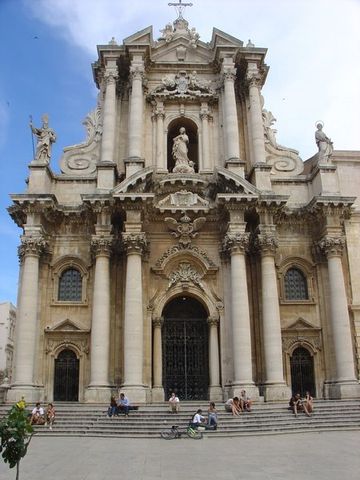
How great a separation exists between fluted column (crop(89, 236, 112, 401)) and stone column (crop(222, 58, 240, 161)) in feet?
25.0

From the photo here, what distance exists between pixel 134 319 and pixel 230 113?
11684 mm

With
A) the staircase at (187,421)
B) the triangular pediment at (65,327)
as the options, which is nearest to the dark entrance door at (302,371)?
the staircase at (187,421)

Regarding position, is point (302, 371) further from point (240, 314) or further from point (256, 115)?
point (256, 115)

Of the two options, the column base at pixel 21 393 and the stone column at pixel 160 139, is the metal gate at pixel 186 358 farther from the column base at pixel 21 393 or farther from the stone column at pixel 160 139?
the stone column at pixel 160 139

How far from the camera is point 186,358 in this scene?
79.8 ft

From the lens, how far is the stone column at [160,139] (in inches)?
1047

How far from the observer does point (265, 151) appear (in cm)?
2700

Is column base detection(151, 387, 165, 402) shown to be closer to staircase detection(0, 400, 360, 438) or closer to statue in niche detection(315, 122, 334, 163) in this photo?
staircase detection(0, 400, 360, 438)

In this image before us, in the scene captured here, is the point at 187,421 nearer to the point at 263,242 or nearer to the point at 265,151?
the point at 263,242

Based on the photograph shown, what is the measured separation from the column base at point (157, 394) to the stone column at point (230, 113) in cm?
1128

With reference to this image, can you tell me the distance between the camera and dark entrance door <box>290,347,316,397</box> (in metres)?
23.8

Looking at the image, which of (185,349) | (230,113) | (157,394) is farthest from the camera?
(230,113)

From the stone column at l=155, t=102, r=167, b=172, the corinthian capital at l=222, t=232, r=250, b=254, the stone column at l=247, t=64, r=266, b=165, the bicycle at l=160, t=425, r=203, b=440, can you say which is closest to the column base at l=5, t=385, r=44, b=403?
the bicycle at l=160, t=425, r=203, b=440

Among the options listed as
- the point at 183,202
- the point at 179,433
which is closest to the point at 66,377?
the point at 179,433
